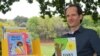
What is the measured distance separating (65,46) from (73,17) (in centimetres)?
33

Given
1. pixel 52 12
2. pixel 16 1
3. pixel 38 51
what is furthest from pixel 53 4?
pixel 38 51

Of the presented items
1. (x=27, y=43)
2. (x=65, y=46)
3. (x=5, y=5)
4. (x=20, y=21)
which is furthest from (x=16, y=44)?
(x=5, y=5)

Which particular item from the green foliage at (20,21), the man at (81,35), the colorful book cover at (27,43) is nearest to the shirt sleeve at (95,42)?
the man at (81,35)

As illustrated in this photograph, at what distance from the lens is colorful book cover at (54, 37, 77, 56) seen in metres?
3.85

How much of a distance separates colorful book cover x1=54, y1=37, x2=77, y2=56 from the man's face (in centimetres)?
19

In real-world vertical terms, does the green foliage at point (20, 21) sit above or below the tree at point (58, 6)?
below

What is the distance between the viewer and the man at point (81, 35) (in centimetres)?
388

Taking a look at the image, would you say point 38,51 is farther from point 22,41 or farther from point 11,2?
point 11,2

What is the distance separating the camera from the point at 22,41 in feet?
13.2

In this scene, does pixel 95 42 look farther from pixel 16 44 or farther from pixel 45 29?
pixel 45 29

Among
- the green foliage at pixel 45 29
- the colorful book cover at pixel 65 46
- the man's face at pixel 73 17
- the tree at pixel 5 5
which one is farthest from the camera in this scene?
the tree at pixel 5 5

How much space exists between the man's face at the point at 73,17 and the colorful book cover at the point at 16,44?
1.81 ft

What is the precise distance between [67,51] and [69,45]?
7 cm

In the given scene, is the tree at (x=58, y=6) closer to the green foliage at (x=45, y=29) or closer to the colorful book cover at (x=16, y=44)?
the green foliage at (x=45, y=29)
